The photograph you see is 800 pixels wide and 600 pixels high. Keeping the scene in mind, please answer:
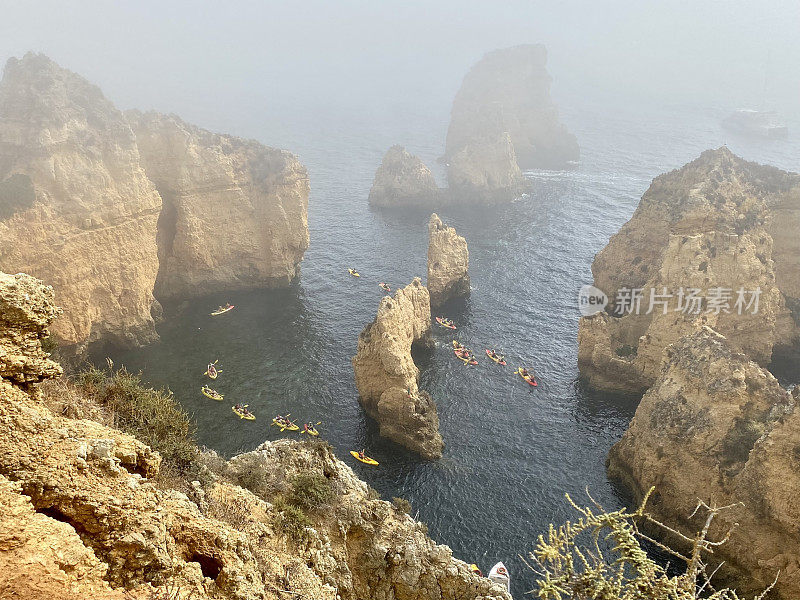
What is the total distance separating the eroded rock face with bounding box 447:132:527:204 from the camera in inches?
3573

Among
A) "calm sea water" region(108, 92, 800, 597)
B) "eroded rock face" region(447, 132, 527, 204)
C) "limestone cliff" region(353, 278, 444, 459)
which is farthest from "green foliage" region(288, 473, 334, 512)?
"eroded rock face" region(447, 132, 527, 204)

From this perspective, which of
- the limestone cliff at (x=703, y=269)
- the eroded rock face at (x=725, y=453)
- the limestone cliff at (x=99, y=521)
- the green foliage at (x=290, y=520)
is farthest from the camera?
the limestone cliff at (x=703, y=269)

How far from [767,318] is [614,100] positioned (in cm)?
15054

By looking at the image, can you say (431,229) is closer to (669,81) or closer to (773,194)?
(773,194)

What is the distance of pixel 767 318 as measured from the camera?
4619 cm

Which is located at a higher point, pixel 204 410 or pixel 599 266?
pixel 599 266

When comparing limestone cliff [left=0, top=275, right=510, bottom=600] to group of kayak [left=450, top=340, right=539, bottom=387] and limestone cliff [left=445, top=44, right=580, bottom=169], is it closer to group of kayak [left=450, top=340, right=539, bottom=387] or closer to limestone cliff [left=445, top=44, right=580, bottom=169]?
group of kayak [left=450, top=340, right=539, bottom=387]

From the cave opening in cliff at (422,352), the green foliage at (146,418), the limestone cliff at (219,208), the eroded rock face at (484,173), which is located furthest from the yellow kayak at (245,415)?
the eroded rock face at (484,173)

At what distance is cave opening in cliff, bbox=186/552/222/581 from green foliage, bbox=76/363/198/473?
5.66 metres

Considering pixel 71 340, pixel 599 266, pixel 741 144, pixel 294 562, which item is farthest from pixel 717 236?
pixel 741 144

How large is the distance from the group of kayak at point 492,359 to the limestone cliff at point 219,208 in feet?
71.0

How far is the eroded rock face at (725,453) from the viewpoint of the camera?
28312mm

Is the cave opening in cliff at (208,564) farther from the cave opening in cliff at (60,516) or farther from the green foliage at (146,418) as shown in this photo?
the green foliage at (146,418)

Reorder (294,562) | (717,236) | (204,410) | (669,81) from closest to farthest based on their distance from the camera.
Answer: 1. (294,562)
2. (204,410)
3. (717,236)
4. (669,81)
